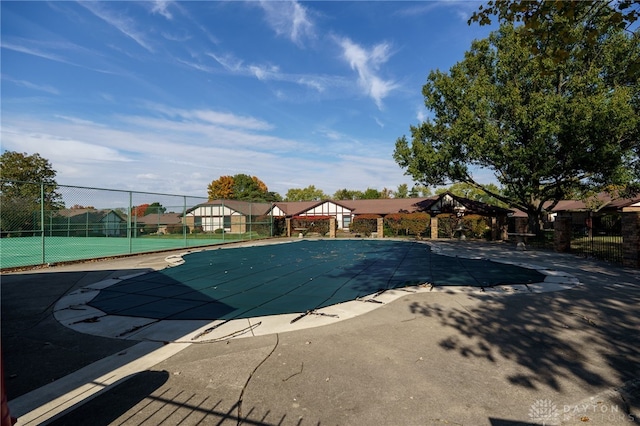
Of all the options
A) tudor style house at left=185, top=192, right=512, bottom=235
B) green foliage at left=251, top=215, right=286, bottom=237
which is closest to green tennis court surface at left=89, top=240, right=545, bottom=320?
green foliage at left=251, top=215, right=286, bottom=237

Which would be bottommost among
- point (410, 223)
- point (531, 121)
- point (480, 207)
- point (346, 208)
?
point (410, 223)

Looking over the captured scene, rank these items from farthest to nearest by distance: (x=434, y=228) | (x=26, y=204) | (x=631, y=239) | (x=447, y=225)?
(x=447, y=225) < (x=434, y=228) < (x=26, y=204) < (x=631, y=239)

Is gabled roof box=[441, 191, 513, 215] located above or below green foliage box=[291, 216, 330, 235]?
above

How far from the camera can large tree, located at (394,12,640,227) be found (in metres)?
17.6

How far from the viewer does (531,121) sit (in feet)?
62.9

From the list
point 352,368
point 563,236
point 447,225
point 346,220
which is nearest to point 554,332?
point 352,368

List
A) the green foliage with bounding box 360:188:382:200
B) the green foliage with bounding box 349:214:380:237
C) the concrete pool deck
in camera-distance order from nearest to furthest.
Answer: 1. the concrete pool deck
2. the green foliage with bounding box 349:214:380:237
3. the green foliage with bounding box 360:188:382:200

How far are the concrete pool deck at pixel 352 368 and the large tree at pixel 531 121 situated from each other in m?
15.3

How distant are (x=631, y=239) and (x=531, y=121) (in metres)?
10.4

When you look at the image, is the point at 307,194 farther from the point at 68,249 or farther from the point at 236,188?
the point at 68,249

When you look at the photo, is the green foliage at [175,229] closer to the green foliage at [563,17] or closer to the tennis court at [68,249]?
the tennis court at [68,249]

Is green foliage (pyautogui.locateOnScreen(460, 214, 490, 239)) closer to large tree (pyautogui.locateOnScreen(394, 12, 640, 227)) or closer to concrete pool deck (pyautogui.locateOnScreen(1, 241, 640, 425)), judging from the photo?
large tree (pyautogui.locateOnScreen(394, 12, 640, 227))

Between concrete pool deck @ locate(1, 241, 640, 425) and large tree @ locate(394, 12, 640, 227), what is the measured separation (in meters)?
15.3

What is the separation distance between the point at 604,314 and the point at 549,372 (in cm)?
336
